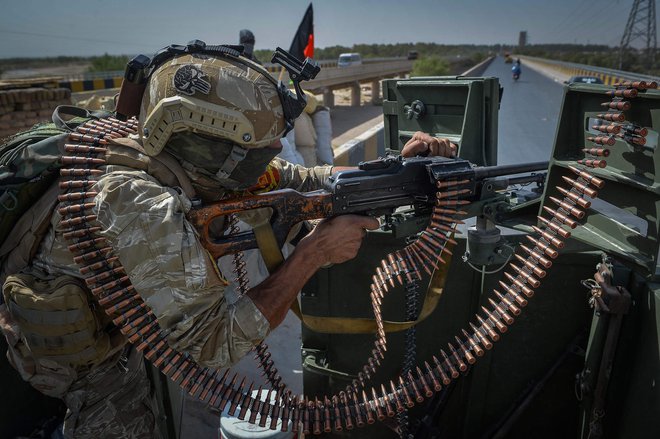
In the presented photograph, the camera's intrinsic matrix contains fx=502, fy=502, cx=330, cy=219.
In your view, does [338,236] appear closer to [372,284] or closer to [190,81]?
[372,284]

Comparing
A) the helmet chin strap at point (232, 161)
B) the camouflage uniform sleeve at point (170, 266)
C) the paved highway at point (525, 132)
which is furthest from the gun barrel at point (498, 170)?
the paved highway at point (525, 132)

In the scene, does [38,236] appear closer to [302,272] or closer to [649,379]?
[302,272]

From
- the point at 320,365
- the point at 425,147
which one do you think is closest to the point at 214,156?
the point at 425,147

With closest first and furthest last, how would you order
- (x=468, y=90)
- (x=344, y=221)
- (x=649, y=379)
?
(x=649, y=379), (x=344, y=221), (x=468, y=90)

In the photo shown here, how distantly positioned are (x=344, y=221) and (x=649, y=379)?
1.62 meters

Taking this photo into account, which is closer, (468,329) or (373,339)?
(468,329)

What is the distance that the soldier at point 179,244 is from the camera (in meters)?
2.17

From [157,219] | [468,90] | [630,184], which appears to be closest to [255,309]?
[157,219]

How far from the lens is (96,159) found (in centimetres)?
242

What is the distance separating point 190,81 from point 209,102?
0.41 ft

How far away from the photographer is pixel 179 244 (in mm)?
2156

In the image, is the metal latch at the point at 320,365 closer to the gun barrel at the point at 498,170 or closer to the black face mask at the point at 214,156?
the black face mask at the point at 214,156

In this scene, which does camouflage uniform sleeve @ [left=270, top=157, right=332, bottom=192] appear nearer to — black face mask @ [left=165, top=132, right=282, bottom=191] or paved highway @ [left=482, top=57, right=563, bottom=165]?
black face mask @ [left=165, top=132, right=282, bottom=191]

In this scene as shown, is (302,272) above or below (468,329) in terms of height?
above
